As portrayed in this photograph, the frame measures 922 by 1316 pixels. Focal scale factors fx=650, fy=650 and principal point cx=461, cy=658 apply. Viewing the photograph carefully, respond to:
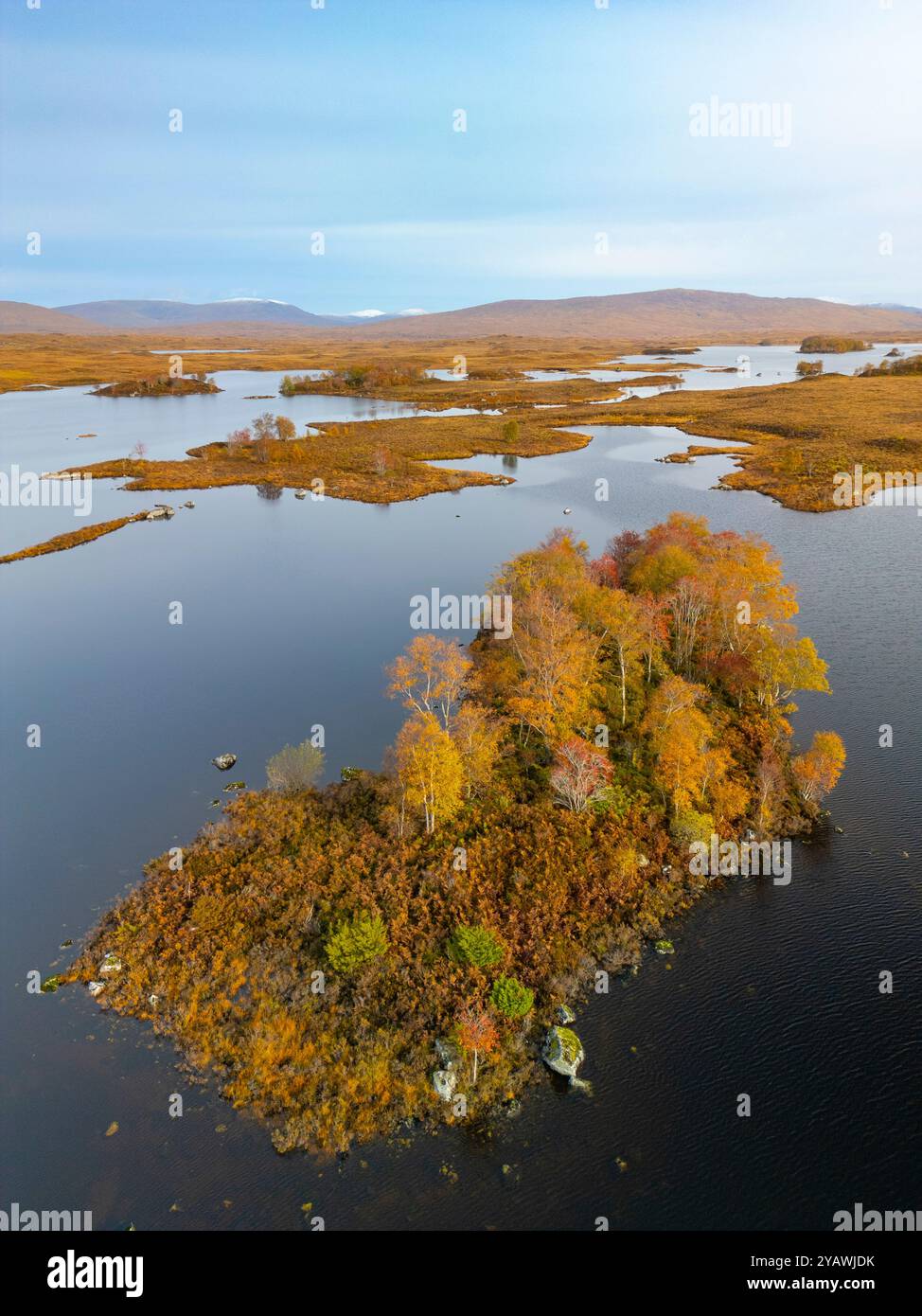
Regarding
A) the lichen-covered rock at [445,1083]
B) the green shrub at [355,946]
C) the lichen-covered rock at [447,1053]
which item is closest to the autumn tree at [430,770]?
the green shrub at [355,946]

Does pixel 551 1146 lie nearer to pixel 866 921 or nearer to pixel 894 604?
pixel 866 921

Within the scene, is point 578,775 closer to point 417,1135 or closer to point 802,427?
point 417,1135

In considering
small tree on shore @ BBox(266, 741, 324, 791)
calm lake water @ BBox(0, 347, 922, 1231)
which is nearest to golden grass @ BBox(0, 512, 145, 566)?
calm lake water @ BBox(0, 347, 922, 1231)

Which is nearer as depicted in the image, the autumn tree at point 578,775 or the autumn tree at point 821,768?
the autumn tree at point 578,775

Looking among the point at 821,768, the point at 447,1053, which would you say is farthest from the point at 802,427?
the point at 447,1053

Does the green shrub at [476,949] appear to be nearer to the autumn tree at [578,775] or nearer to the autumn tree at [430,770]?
the autumn tree at [430,770]
